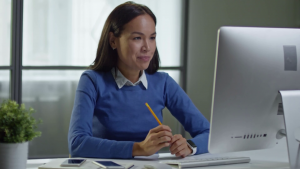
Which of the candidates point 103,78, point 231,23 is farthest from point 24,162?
point 231,23

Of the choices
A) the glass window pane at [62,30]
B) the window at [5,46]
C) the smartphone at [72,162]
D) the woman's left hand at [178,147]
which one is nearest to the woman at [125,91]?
the woman's left hand at [178,147]

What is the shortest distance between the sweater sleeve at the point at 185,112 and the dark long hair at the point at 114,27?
0.30m

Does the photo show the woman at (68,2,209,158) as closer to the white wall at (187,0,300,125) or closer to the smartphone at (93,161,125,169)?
the smartphone at (93,161,125,169)

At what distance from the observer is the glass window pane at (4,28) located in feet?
10.8

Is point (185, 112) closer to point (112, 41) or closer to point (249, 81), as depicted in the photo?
point (112, 41)

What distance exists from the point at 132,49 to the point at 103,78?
20 cm

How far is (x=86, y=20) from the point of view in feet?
11.4

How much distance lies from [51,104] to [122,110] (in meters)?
2.07

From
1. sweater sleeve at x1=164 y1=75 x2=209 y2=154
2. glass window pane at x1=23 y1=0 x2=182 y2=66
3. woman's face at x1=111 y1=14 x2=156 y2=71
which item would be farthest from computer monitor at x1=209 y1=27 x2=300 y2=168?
glass window pane at x1=23 y1=0 x2=182 y2=66

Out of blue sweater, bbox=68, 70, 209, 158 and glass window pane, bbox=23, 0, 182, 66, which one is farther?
glass window pane, bbox=23, 0, 182, 66

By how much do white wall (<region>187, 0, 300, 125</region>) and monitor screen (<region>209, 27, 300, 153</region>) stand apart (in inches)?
106

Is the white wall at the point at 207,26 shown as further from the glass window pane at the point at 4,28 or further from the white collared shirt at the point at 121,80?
Answer: the white collared shirt at the point at 121,80

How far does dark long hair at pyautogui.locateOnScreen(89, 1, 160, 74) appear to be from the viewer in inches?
62.6

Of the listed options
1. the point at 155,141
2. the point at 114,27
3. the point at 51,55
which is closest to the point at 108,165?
the point at 155,141
